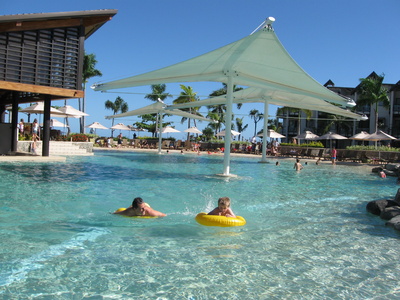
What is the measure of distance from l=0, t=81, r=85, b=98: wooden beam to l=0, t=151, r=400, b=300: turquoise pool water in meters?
6.94

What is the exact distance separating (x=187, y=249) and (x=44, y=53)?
46.8 feet

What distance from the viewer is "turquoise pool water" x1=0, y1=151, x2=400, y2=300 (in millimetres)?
3891

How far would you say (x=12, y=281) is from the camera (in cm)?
389

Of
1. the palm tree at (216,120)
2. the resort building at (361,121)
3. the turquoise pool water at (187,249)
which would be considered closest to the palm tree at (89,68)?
the palm tree at (216,120)

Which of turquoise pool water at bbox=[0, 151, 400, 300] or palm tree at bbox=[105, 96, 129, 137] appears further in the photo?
palm tree at bbox=[105, 96, 129, 137]

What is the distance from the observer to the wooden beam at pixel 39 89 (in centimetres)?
1462

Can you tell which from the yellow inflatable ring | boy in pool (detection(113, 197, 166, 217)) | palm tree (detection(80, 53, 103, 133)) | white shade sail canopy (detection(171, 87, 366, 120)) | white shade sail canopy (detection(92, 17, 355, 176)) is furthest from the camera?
palm tree (detection(80, 53, 103, 133))

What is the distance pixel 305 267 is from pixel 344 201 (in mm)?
5683

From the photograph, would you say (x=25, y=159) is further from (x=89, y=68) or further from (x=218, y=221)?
(x=89, y=68)

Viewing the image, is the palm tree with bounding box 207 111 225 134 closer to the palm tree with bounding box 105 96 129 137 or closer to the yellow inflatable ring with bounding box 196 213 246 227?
the palm tree with bounding box 105 96 129 137

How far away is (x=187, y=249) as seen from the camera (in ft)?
16.8

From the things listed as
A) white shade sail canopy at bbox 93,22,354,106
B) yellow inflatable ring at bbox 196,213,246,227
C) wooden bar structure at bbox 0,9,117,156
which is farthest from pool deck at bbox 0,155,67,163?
yellow inflatable ring at bbox 196,213,246,227

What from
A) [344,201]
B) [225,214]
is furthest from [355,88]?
[225,214]

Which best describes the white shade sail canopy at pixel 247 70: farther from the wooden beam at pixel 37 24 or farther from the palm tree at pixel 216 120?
the palm tree at pixel 216 120
